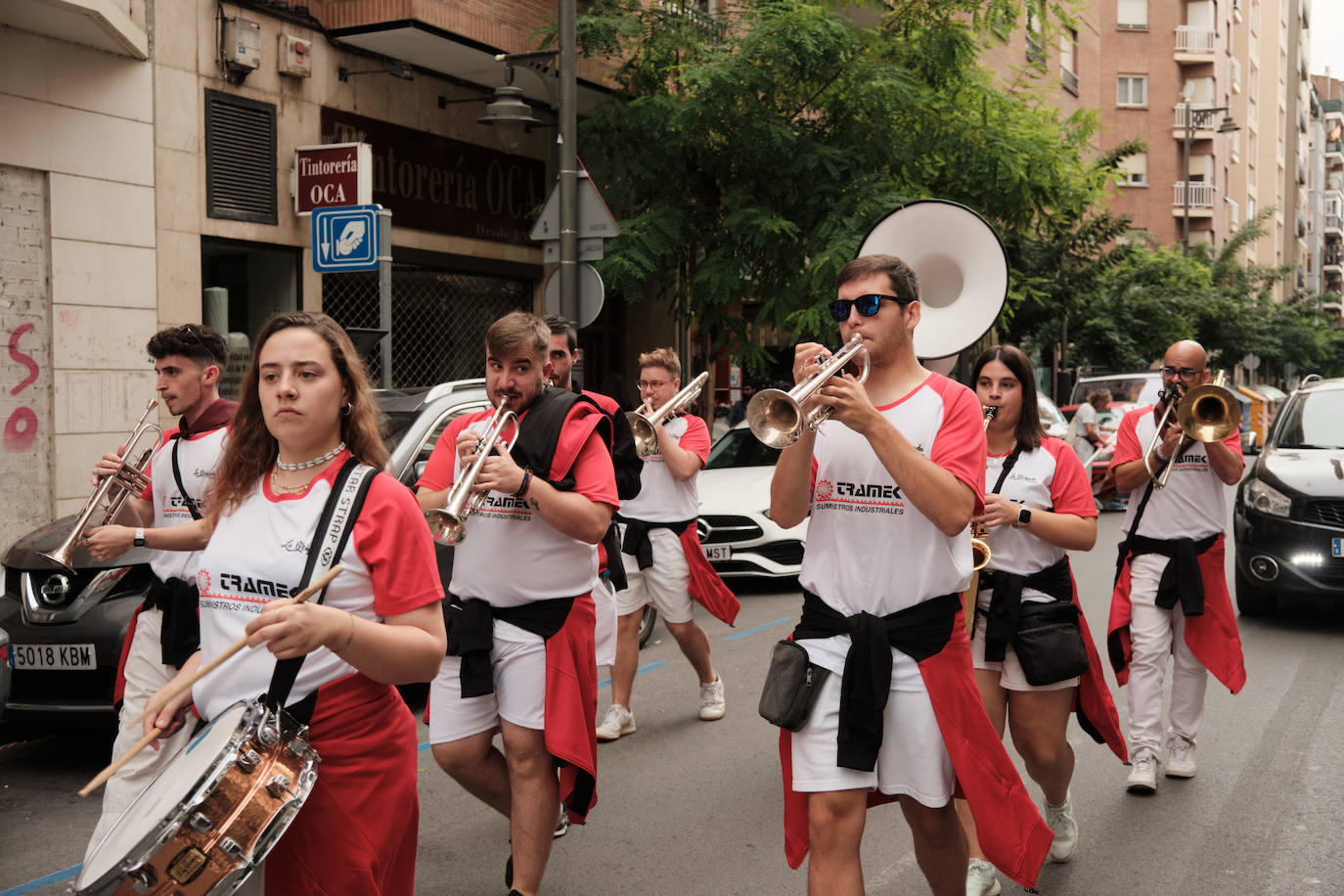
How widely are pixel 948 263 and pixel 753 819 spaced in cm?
244

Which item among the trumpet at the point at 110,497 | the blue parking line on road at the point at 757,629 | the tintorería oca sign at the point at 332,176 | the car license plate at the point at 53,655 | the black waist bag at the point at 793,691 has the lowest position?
the blue parking line on road at the point at 757,629

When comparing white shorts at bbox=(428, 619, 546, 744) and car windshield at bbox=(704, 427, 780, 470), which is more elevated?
car windshield at bbox=(704, 427, 780, 470)

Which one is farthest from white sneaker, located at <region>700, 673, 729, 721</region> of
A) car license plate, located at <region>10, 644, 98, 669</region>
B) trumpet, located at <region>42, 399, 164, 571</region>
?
trumpet, located at <region>42, 399, 164, 571</region>

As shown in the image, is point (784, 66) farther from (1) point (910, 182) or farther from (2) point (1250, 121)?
(2) point (1250, 121)

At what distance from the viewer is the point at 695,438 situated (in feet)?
25.2

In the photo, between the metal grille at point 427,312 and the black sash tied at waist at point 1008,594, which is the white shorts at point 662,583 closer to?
the black sash tied at waist at point 1008,594

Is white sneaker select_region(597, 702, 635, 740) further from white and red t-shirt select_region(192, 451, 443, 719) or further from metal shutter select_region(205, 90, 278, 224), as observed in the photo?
metal shutter select_region(205, 90, 278, 224)

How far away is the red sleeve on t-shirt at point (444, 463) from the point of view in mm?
4523

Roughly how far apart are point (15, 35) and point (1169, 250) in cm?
3335

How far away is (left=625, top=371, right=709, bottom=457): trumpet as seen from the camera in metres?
6.96

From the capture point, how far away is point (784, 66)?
1377 centimetres

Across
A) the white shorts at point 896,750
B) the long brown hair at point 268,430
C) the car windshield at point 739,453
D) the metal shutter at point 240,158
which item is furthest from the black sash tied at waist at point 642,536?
the metal shutter at point 240,158

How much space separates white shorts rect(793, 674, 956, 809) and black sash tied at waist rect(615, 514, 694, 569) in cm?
381

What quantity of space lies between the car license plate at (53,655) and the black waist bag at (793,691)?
3.76 m
